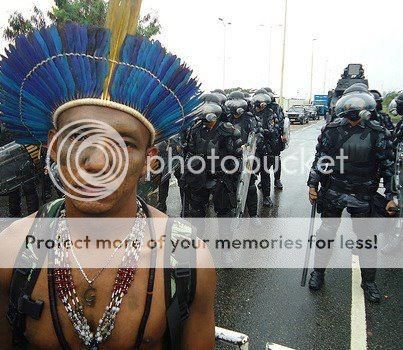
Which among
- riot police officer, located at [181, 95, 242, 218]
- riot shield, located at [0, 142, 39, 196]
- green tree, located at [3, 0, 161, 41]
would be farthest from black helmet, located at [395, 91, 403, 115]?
green tree, located at [3, 0, 161, 41]

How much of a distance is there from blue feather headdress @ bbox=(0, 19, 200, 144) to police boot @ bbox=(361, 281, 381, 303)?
12.2ft

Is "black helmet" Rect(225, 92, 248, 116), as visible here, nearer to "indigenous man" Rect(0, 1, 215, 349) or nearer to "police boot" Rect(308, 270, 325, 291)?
"police boot" Rect(308, 270, 325, 291)

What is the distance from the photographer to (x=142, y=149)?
1354 millimetres

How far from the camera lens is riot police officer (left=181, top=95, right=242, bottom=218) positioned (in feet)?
17.1

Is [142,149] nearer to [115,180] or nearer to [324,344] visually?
[115,180]

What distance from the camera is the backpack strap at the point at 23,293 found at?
1.35 m

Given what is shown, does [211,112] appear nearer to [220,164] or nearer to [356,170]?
[220,164]

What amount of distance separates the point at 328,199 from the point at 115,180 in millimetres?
3529

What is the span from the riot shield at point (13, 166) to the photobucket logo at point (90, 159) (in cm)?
393

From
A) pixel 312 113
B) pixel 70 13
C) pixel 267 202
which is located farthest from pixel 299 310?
pixel 312 113

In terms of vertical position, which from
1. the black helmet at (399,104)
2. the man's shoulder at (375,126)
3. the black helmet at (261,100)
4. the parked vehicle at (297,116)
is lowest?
the man's shoulder at (375,126)

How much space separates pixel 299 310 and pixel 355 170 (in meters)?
1.64

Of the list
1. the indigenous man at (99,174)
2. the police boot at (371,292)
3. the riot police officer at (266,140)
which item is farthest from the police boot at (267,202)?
the indigenous man at (99,174)

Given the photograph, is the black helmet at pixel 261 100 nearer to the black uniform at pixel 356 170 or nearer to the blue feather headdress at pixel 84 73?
the black uniform at pixel 356 170
